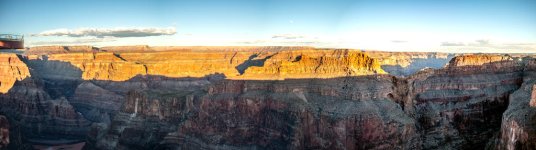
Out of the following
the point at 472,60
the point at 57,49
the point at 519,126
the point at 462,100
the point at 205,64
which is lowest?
the point at 462,100

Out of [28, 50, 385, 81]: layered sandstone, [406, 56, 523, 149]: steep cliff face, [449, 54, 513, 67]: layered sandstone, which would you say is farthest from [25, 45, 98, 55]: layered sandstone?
[406, 56, 523, 149]: steep cliff face

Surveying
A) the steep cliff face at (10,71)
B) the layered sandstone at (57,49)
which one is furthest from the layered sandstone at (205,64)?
the layered sandstone at (57,49)

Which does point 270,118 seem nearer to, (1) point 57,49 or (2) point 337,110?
(2) point 337,110

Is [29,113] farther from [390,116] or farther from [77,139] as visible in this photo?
[390,116]

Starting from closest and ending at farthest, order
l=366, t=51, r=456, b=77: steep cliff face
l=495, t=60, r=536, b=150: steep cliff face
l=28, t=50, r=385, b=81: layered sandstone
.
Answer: l=495, t=60, r=536, b=150: steep cliff face, l=28, t=50, r=385, b=81: layered sandstone, l=366, t=51, r=456, b=77: steep cliff face

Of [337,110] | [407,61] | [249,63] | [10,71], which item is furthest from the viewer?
[407,61]

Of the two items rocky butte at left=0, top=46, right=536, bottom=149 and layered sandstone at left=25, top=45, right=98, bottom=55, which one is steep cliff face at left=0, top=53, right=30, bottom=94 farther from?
layered sandstone at left=25, top=45, right=98, bottom=55

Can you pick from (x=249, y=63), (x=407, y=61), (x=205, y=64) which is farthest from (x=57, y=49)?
(x=407, y=61)

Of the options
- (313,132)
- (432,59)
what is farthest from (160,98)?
(432,59)
